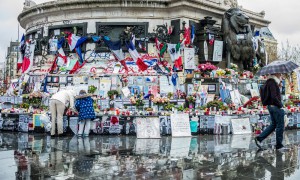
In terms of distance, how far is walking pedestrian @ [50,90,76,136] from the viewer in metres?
12.7

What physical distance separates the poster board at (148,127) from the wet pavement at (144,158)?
1.50 feet

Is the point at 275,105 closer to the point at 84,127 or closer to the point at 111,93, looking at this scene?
the point at 84,127


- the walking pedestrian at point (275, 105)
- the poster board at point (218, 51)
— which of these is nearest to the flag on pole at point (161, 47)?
the poster board at point (218, 51)

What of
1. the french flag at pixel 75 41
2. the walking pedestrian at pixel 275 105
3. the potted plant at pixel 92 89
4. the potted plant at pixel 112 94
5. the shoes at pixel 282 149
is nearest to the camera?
the walking pedestrian at pixel 275 105

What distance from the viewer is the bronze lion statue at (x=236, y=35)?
59.0 feet

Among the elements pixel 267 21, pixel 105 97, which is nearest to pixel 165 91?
pixel 105 97

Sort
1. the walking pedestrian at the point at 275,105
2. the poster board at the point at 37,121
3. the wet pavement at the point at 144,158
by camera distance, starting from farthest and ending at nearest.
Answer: the poster board at the point at 37,121, the walking pedestrian at the point at 275,105, the wet pavement at the point at 144,158

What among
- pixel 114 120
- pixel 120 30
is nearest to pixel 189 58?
pixel 120 30

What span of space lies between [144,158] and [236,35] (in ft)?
35.7

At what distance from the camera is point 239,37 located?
18.3 metres

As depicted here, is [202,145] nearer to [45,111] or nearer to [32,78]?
[45,111]

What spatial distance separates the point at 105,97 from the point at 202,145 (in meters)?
5.14

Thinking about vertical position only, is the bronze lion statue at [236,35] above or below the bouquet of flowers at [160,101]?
above

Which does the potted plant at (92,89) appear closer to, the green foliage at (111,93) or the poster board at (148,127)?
the green foliage at (111,93)
